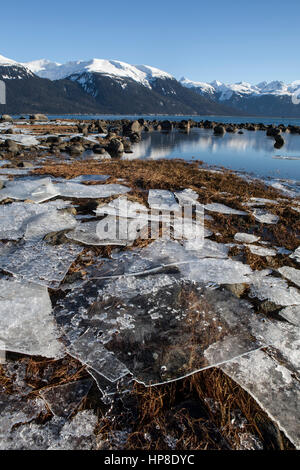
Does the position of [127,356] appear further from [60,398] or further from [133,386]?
[60,398]

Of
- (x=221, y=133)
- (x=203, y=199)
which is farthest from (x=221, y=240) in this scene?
(x=221, y=133)

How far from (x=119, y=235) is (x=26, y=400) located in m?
2.36

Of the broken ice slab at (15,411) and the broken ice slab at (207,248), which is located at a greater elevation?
the broken ice slab at (207,248)

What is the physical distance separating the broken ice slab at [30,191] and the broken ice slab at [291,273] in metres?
4.46

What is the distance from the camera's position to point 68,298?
2385 millimetres

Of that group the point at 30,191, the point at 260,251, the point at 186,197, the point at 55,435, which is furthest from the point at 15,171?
the point at 55,435

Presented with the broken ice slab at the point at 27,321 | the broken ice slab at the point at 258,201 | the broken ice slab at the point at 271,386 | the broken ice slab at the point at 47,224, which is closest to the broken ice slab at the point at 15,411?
the broken ice slab at the point at 27,321

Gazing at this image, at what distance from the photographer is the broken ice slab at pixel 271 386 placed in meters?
1.44

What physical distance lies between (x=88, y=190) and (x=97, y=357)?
4460 mm

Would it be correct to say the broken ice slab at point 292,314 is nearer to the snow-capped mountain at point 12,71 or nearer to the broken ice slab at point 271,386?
the broken ice slab at point 271,386

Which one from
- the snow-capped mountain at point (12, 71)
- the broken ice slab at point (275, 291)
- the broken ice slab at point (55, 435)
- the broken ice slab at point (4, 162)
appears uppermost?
the snow-capped mountain at point (12, 71)

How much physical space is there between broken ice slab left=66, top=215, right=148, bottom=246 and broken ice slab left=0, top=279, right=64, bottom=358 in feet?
3.75

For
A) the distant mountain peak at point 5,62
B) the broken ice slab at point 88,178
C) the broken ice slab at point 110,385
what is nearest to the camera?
the broken ice slab at point 110,385

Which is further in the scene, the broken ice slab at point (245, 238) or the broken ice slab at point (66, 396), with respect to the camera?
the broken ice slab at point (245, 238)
